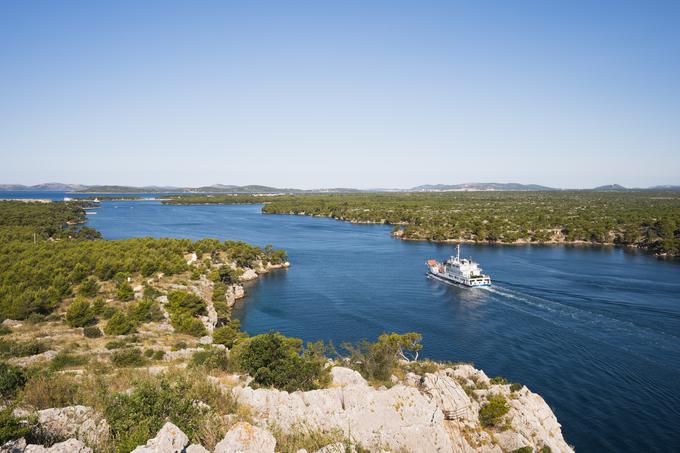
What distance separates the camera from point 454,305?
171 ft

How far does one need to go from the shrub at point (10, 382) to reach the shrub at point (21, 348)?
11219mm

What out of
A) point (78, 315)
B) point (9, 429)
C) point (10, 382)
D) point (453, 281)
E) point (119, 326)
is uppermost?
point (9, 429)

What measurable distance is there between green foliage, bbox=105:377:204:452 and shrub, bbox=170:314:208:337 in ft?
77.4

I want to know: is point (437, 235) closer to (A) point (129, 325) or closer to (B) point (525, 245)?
(B) point (525, 245)

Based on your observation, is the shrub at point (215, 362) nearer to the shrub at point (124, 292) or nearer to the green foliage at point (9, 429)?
the green foliage at point (9, 429)

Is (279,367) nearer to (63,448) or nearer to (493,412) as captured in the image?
(63,448)

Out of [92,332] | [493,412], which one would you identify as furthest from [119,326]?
[493,412]

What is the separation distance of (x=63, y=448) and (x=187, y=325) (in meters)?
27.3

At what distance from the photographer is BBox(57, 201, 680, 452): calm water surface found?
2847 centimetres

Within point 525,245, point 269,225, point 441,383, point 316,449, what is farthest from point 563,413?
point 269,225

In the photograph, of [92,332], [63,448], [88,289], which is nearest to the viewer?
[63,448]

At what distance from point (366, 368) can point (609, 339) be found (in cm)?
3074

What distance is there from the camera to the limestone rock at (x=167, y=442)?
357 inches

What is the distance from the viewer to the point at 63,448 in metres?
9.28
